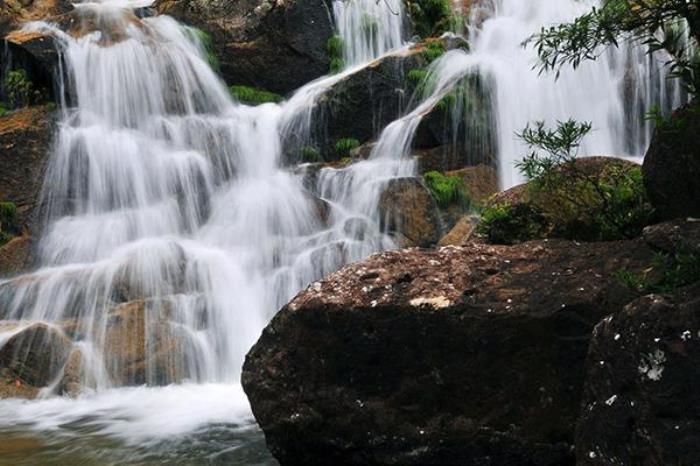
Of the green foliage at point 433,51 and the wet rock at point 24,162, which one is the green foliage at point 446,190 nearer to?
the green foliage at point 433,51

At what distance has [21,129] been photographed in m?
13.1

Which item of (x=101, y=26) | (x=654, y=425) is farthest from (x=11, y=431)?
(x=101, y=26)

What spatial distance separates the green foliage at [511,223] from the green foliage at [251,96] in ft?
36.6

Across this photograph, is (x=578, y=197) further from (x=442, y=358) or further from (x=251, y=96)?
(x=251, y=96)

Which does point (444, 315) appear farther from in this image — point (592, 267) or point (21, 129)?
point (21, 129)

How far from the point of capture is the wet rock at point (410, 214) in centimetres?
1147

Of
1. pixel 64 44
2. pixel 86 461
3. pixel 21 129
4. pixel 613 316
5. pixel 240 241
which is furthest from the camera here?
pixel 64 44

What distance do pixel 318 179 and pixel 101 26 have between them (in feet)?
21.3

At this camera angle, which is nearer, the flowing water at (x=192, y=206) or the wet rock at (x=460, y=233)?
the flowing water at (x=192, y=206)

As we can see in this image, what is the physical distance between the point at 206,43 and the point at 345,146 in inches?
184

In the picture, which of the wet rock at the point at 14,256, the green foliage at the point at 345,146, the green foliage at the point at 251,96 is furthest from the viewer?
the green foliage at the point at 251,96

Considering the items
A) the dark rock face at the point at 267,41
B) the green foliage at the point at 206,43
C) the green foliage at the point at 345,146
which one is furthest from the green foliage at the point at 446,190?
the green foliage at the point at 206,43

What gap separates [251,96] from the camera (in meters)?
16.5

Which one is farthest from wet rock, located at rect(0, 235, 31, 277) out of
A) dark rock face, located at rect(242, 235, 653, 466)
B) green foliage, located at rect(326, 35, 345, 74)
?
green foliage, located at rect(326, 35, 345, 74)
